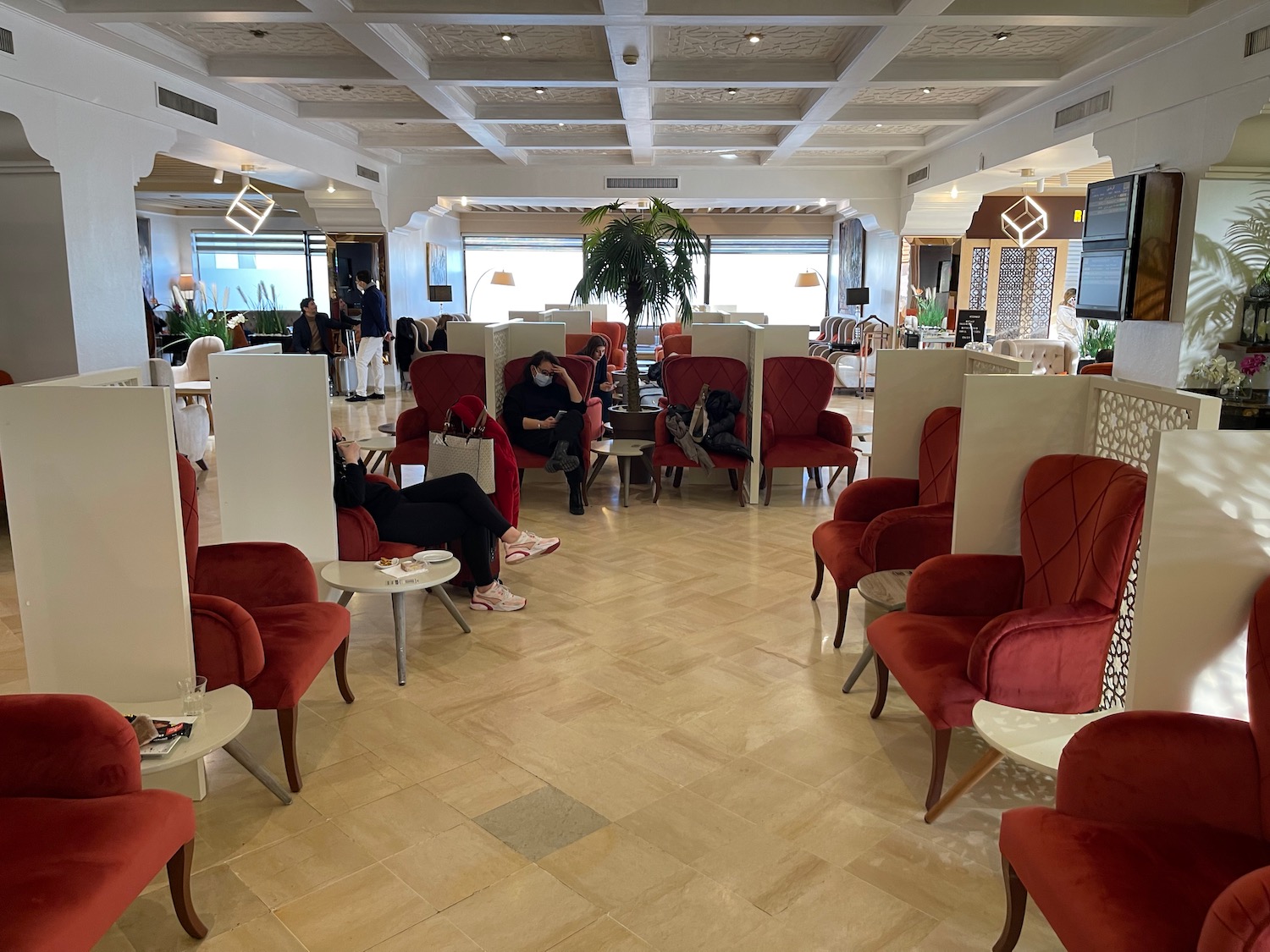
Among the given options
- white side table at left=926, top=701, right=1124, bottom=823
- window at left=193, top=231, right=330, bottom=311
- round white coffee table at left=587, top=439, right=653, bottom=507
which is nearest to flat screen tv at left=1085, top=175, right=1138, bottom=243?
round white coffee table at left=587, top=439, right=653, bottom=507

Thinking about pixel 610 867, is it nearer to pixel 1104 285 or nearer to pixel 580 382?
pixel 580 382

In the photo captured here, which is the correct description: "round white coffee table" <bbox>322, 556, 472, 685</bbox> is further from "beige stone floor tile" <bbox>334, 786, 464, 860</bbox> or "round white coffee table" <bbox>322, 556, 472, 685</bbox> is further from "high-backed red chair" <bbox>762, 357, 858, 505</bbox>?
"high-backed red chair" <bbox>762, 357, 858, 505</bbox>

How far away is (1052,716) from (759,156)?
436 inches

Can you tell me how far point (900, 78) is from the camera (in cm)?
742

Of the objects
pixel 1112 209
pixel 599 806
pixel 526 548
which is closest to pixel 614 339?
pixel 1112 209

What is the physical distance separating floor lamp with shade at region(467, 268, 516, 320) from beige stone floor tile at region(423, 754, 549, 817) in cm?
1502

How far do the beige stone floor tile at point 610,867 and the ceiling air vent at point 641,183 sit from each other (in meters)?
11.6

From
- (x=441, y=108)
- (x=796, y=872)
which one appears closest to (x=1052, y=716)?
(x=796, y=872)

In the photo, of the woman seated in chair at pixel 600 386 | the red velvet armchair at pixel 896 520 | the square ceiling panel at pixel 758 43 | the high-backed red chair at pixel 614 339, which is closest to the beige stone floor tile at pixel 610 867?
the red velvet armchair at pixel 896 520

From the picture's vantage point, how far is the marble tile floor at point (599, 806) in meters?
2.22

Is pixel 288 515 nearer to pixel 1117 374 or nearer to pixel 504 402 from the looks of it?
pixel 504 402

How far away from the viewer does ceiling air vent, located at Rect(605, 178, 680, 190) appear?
1302cm

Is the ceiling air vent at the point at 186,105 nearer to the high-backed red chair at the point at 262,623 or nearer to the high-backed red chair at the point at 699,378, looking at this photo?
the high-backed red chair at the point at 699,378

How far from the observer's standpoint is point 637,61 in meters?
6.77
